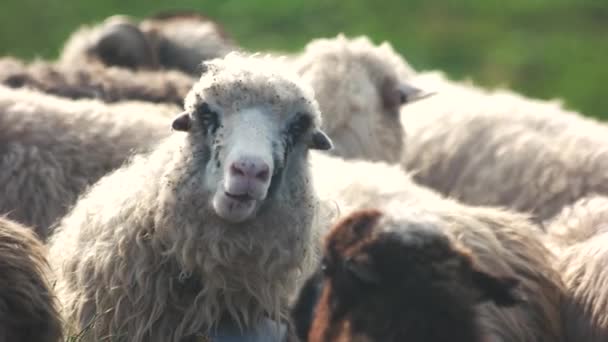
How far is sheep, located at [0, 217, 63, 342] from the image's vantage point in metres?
5.88

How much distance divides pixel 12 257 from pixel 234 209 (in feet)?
2.86

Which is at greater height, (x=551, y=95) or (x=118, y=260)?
(x=118, y=260)

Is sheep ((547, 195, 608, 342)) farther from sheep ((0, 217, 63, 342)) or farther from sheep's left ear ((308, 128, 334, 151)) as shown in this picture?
sheep ((0, 217, 63, 342))

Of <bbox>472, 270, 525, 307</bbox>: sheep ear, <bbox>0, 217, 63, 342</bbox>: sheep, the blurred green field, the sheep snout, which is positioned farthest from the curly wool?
the blurred green field

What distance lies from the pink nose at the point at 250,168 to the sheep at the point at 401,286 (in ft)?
1.38

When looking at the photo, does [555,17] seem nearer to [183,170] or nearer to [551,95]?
[551,95]

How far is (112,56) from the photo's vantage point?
10.4 meters

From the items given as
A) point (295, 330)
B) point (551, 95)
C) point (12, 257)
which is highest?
point (12, 257)

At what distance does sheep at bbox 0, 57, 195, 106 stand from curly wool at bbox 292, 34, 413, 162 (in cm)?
80

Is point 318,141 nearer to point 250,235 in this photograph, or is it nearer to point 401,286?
point 250,235

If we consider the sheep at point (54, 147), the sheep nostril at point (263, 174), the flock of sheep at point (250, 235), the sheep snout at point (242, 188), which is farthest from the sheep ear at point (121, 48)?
the sheep nostril at point (263, 174)

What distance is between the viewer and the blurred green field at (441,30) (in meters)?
21.4

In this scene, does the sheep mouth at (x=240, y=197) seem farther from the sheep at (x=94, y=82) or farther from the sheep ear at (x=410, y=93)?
the sheep ear at (x=410, y=93)

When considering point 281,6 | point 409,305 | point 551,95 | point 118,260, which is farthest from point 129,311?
point 281,6
